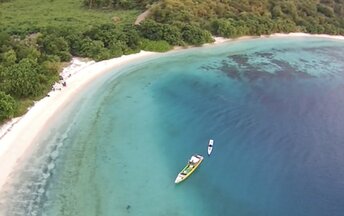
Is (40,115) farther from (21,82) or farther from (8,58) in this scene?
(8,58)

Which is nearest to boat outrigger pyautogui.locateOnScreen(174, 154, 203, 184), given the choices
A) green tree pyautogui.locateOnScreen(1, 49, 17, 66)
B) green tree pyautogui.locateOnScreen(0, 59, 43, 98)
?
green tree pyautogui.locateOnScreen(0, 59, 43, 98)

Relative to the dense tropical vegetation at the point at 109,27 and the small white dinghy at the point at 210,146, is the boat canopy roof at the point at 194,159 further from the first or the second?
the dense tropical vegetation at the point at 109,27

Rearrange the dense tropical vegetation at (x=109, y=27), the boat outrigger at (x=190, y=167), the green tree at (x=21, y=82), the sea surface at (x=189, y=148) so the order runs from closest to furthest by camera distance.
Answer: the sea surface at (x=189, y=148), the boat outrigger at (x=190, y=167), the green tree at (x=21, y=82), the dense tropical vegetation at (x=109, y=27)

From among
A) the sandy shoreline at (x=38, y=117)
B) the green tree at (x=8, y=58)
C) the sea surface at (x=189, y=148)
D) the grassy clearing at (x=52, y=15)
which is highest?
the green tree at (x=8, y=58)

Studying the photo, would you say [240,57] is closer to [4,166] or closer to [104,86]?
[104,86]

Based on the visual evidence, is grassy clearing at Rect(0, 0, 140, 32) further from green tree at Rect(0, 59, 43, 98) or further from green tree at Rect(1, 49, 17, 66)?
green tree at Rect(0, 59, 43, 98)

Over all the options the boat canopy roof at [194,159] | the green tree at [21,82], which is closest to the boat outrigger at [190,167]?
the boat canopy roof at [194,159]
